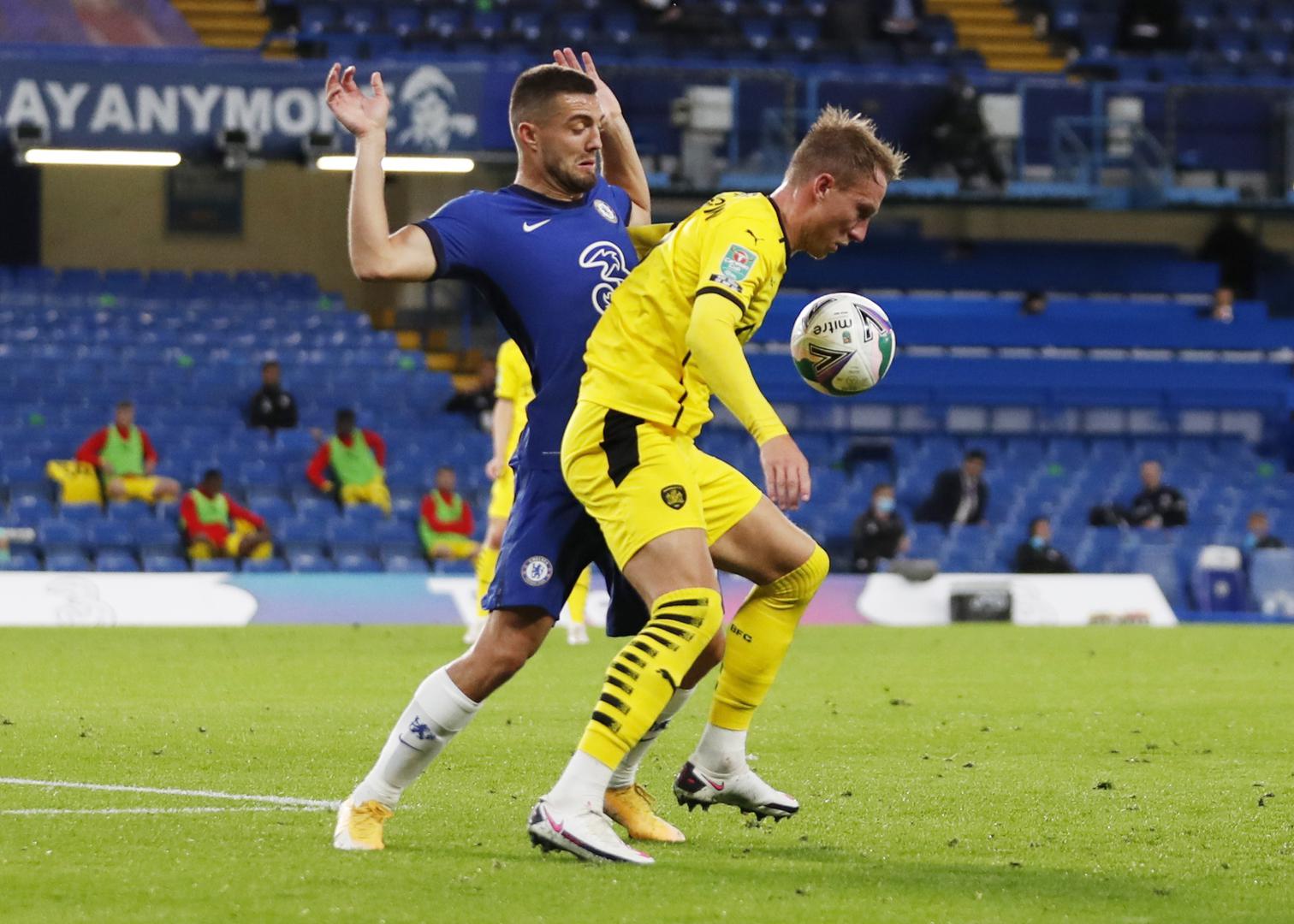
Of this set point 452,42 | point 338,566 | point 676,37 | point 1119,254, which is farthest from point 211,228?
point 1119,254

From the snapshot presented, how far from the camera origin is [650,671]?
518 centimetres

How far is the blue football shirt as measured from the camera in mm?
5586

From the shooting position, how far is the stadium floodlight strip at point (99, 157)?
21.6 metres

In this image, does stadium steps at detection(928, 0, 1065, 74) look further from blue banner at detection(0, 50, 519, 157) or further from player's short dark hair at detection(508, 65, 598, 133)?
player's short dark hair at detection(508, 65, 598, 133)

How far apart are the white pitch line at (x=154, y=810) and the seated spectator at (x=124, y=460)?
13.2 meters

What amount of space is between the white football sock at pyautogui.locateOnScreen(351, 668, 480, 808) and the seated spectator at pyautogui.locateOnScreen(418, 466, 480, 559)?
13.7 metres

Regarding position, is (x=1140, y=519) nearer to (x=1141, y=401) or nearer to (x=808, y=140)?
(x=1141, y=401)

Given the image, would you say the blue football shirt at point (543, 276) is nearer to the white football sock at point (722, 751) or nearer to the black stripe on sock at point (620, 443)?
the black stripe on sock at point (620, 443)

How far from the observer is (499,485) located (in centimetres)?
1343

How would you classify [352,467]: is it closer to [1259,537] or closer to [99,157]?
[99,157]

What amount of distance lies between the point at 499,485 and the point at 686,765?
7.79m

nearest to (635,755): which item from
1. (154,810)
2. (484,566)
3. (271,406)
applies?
(154,810)

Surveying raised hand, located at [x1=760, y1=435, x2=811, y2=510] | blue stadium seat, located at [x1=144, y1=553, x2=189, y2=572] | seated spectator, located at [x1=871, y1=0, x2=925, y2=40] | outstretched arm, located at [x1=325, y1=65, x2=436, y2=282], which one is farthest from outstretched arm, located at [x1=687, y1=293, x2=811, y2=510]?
seated spectator, located at [x1=871, y1=0, x2=925, y2=40]

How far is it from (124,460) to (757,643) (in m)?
14.2
